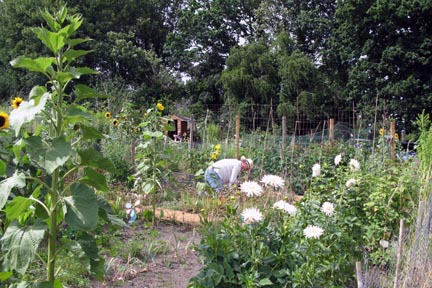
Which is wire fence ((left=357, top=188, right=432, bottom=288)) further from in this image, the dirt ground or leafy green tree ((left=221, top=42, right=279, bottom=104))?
leafy green tree ((left=221, top=42, right=279, bottom=104))

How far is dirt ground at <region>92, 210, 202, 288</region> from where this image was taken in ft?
9.89

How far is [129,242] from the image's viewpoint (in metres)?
3.68

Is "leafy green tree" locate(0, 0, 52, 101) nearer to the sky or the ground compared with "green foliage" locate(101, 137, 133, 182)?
nearer to the sky

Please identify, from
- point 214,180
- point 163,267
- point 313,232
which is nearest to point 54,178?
point 313,232

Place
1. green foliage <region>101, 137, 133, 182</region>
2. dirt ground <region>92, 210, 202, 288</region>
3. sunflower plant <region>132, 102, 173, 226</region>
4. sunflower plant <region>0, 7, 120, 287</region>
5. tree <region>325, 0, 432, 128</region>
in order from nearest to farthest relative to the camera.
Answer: sunflower plant <region>0, 7, 120, 287</region> → dirt ground <region>92, 210, 202, 288</region> → sunflower plant <region>132, 102, 173, 226</region> → green foliage <region>101, 137, 133, 182</region> → tree <region>325, 0, 432, 128</region>

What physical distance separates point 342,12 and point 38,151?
844 inches

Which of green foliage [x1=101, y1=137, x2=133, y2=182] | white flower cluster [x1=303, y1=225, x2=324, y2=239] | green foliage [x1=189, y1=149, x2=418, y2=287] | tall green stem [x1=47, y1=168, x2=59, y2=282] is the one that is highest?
tall green stem [x1=47, y1=168, x2=59, y2=282]

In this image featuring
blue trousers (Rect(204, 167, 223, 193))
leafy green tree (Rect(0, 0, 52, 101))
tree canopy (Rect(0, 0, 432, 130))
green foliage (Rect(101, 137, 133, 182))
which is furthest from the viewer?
leafy green tree (Rect(0, 0, 52, 101))

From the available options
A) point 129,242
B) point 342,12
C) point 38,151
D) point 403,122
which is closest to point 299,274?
point 38,151

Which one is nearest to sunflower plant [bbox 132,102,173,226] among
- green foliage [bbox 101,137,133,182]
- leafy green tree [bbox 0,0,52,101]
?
green foliage [bbox 101,137,133,182]

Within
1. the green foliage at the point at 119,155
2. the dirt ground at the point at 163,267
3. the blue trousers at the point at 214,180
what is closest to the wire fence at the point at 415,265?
the dirt ground at the point at 163,267

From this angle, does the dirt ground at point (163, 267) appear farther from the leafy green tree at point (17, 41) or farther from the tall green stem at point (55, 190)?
the leafy green tree at point (17, 41)

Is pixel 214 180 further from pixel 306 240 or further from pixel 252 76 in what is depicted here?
pixel 252 76

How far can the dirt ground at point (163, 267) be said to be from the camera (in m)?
3.02
